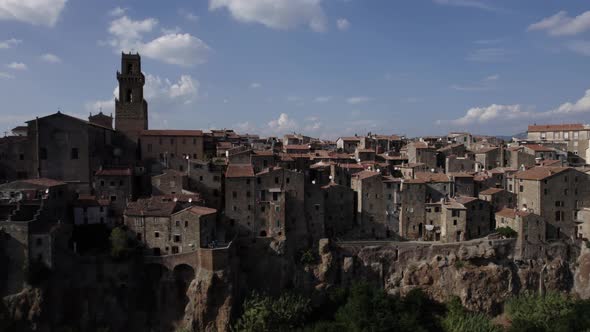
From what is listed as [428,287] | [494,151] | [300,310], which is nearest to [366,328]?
[300,310]

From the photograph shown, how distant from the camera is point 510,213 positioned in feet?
177

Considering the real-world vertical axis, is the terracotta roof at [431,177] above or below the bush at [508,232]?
above

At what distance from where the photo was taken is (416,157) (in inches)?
2643

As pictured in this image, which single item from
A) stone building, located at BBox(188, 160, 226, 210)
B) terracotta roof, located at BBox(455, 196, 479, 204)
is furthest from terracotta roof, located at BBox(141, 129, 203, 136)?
terracotta roof, located at BBox(455, 196, 479, 204)

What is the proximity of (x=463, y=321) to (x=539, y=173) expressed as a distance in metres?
21.3

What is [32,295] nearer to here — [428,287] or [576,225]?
[428,287]

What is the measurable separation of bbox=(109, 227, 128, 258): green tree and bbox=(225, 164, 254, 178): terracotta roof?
38.9 ft

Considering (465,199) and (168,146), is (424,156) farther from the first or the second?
(168,146)

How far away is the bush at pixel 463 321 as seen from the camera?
46.8 meters

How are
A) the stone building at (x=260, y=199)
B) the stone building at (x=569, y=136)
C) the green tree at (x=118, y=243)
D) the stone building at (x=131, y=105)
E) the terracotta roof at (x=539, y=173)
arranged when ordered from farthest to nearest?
the stone building at (x=569, y=136), the stone building at (x=131, y=105), the terracotta roof at (x=539, y=173), the stone building at (x=260, y=199), the green tree at (x=118, y=243)

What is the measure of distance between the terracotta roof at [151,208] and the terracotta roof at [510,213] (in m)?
37.6

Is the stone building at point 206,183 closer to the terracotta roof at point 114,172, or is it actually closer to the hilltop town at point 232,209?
the hilltop town at point 232,209

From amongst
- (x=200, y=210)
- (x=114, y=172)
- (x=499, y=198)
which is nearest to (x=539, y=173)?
(x=499, y=198)

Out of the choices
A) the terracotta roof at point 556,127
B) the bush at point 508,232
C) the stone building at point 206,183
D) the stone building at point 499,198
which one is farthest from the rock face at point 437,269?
the terracotta roof at point 556,127
